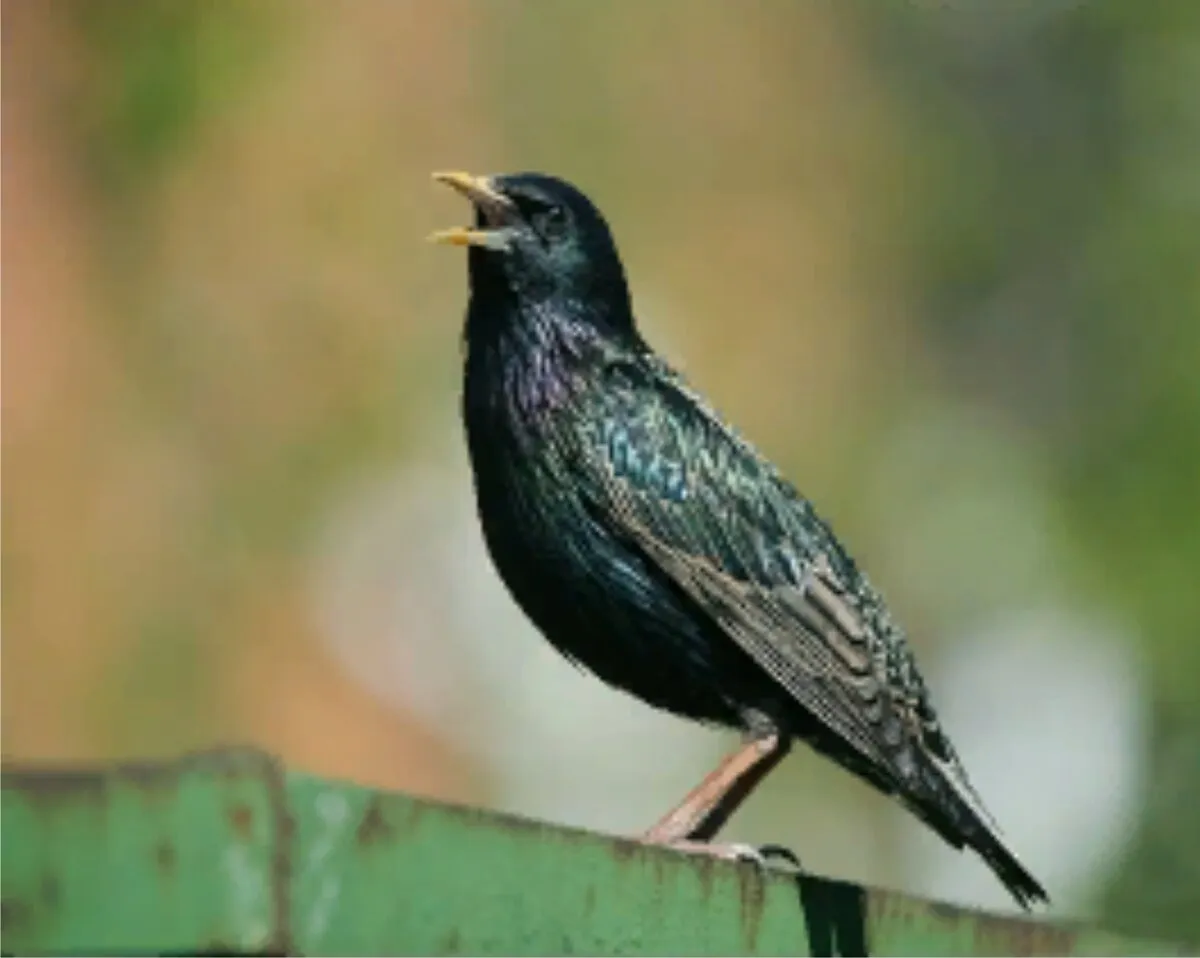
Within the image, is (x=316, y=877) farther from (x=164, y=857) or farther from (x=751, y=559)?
(x=751, y=559)

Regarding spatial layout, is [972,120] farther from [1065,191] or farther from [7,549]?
[7,549]

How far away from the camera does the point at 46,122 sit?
1425 centimetres

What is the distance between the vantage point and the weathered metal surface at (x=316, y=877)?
3645mm

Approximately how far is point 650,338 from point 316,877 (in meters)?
11.0

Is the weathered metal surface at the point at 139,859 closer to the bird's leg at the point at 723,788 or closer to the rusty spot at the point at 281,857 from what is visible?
the rusty spot at the point at 281,857

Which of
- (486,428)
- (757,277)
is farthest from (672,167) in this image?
(486,428)

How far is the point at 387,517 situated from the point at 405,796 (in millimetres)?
11022

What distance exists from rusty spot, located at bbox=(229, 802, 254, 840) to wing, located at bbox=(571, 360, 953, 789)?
240cm

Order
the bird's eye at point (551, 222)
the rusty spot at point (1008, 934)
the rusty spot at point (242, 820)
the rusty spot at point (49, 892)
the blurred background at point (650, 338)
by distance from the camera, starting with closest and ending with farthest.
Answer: the rusty spot at point (49, 892), the rusty spot at point (242, 820), the rusty spot at point (1008, 934), the bird's eye at point (551, 222), the blurred background at point (650, 338)

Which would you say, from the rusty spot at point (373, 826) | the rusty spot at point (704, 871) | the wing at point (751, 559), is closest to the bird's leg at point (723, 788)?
the wing at point (751, 559)

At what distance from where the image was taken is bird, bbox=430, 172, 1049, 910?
20.1ft

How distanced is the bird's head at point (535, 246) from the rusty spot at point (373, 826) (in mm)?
2419

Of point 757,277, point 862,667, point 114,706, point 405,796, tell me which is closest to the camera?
point 405,796

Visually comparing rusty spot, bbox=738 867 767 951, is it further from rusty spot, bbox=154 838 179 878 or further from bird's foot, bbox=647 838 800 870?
rusty spot, bbox=154 838 179 878
